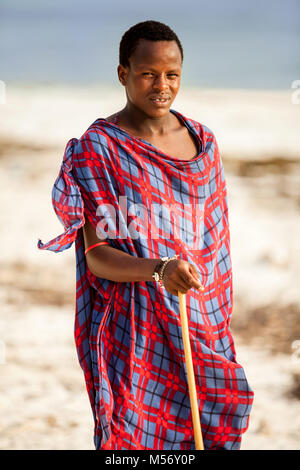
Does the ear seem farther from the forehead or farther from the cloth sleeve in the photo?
the cloth sleeve

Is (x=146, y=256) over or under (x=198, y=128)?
under

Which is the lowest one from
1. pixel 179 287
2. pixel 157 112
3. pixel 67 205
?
pixel 179 287

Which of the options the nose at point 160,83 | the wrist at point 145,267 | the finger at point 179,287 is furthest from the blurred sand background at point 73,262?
the nose at point 160,83

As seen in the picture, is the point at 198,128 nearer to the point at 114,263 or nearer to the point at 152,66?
the point at 152,66

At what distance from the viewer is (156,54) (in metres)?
2.38

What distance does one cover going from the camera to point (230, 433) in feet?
8.61

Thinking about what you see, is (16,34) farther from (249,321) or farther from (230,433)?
(230,433)

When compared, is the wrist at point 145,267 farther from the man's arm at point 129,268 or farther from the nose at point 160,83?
the nose at point 160,83

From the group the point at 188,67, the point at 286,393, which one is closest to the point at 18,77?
the point at 188,67

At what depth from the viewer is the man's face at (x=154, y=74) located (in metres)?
2.38

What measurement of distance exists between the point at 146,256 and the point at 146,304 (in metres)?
0.15

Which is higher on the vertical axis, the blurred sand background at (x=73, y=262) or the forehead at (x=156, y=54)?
the blurred sand background at (x=73, y=262)

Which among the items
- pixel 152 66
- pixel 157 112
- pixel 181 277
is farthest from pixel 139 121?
pixel 181 277

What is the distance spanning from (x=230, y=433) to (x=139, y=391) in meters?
0.34
